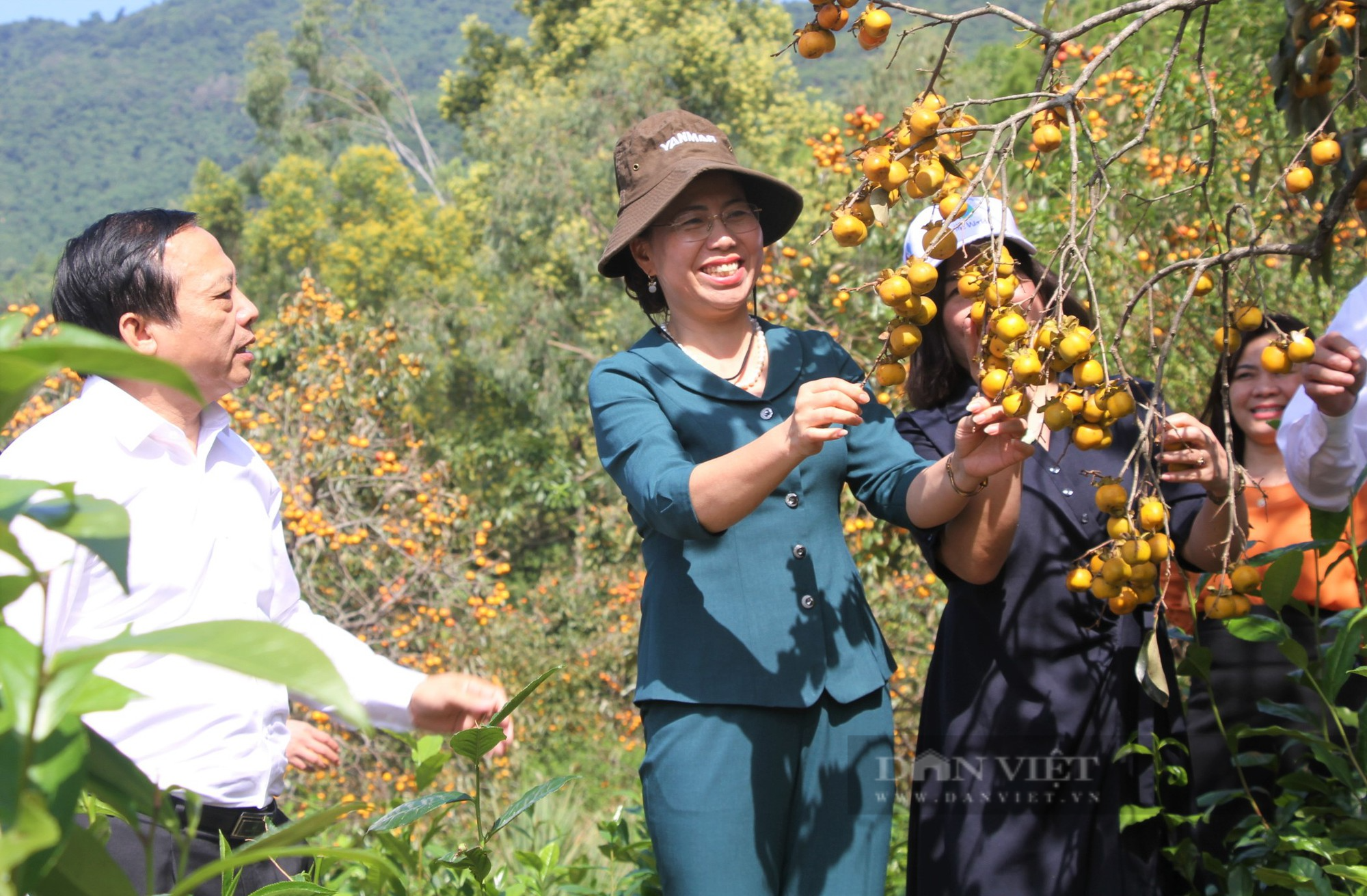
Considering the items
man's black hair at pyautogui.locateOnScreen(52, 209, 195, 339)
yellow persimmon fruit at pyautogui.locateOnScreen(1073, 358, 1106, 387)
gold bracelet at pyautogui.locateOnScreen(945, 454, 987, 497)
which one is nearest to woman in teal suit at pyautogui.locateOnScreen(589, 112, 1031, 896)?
gold bracelet at pyautogui.locateOnScreen(945, 454, 987, 497)

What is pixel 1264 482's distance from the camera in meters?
2.50

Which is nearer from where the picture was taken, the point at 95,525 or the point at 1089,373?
the point at 95,525

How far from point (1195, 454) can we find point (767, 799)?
0.76 m

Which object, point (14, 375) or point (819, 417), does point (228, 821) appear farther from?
point (14, 375)

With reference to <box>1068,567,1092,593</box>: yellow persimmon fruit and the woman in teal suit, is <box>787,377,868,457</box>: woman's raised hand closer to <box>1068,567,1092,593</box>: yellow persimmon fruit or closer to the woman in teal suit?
the woman in teal suit

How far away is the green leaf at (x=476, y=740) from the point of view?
1210mm

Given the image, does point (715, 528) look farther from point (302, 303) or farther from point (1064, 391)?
point (302, 303)

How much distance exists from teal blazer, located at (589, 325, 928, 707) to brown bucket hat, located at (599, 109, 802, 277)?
175 millimetres

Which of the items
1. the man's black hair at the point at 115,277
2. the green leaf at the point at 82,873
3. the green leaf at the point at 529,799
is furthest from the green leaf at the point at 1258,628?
the man's black hair at the point at 115,277

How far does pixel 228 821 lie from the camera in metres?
1.59

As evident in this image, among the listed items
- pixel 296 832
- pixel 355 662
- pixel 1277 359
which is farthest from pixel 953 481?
pixel 296 832

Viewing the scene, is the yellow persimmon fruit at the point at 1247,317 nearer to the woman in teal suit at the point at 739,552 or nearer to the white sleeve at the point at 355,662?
the woman in teal suit at the point at 739,552

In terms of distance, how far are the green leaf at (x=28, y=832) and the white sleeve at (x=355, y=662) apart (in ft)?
3.65

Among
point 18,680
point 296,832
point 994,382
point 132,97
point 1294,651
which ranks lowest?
point 1294,651
